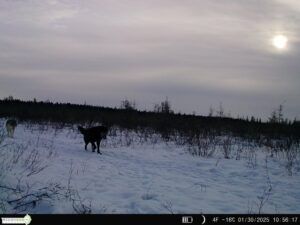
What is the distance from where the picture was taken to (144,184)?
25.1 feet

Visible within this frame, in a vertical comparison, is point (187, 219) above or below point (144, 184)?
above

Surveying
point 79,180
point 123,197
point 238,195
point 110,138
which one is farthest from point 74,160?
point 110,138

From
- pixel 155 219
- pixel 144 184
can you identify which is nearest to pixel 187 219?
pixel 155 219

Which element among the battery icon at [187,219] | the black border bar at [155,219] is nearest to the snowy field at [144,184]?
the black border bar at [155,219]

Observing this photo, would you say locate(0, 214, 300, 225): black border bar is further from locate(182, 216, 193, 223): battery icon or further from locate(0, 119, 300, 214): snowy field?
locate(0, 119, 300, 214): snowy field

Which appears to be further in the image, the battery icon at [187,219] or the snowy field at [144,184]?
the snowy field at [144,184]

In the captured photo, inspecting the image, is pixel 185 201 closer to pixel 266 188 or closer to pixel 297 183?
pixel 266 188

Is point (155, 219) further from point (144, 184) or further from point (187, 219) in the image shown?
point (144, 184)

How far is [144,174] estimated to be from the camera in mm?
8812

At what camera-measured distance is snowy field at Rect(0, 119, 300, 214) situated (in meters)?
5.83

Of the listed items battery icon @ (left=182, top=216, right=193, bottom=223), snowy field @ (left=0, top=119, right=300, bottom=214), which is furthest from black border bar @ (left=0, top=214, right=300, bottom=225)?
snowy field @ (left=0, top=119, right=300, bottom=214)

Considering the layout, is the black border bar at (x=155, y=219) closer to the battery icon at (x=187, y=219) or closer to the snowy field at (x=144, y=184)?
the battery icon at (x=187, y=219)

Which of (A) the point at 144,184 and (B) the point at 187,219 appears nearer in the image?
(B) the point at 187,219

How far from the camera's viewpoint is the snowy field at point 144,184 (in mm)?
5828
